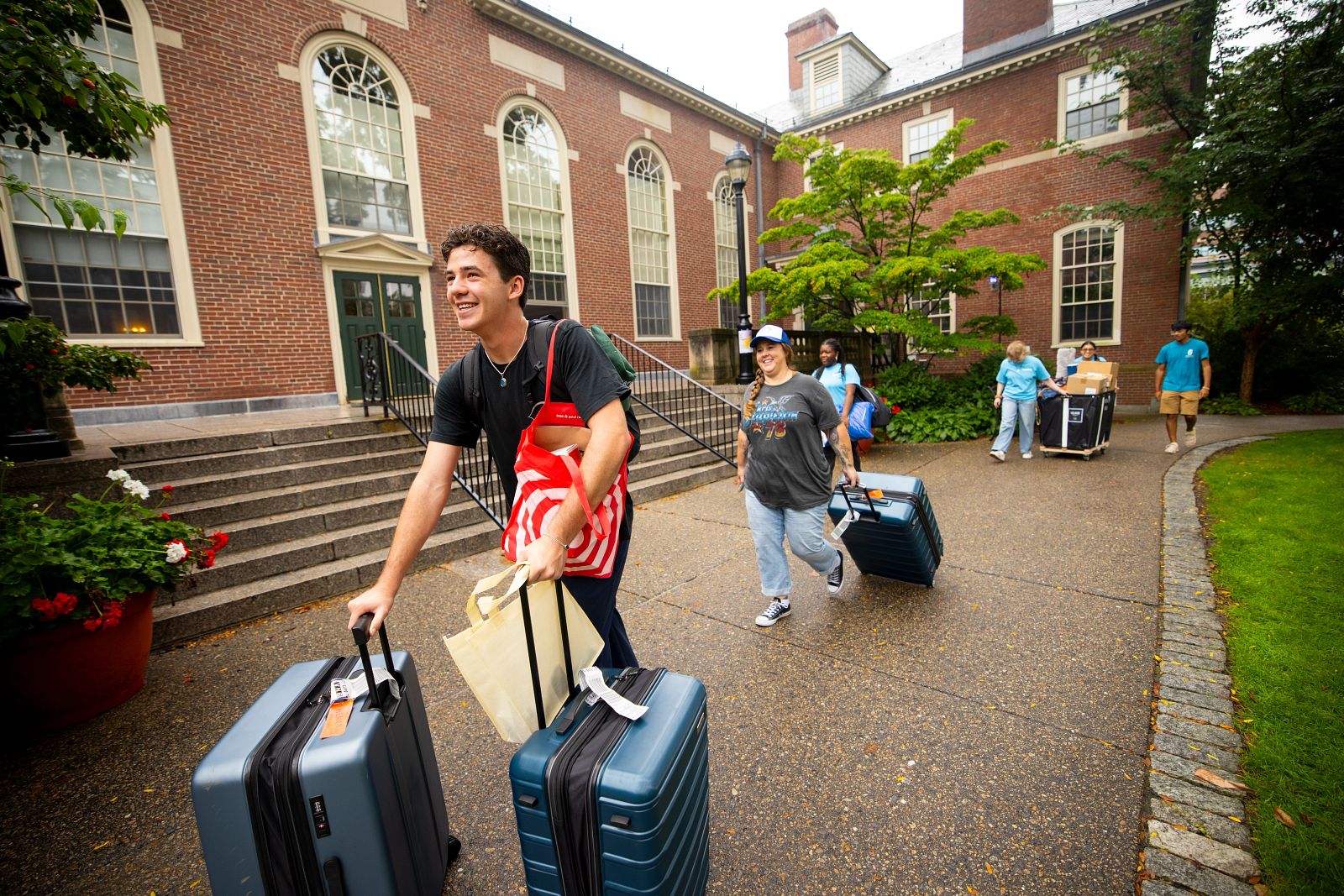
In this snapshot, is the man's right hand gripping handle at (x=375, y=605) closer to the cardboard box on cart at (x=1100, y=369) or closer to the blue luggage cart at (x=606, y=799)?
the blue luggage cart at (x=606, y=799)

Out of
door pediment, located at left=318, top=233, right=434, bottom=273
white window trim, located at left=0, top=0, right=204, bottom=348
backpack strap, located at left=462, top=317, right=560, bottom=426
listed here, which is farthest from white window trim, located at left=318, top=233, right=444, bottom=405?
backpack strap, located at left=462, top=317, right=560, bottom=426

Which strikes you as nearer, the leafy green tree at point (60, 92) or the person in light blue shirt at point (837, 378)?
the leafy green tree at point (60, 92)

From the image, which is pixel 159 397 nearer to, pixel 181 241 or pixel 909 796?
pixel 181 241

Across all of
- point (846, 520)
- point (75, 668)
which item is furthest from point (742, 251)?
point (75, 668)

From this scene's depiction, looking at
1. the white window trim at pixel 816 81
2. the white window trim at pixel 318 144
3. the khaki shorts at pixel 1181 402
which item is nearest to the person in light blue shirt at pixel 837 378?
the khaki shorts at pixel 1181 402

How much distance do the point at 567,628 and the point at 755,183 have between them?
19.7 metres

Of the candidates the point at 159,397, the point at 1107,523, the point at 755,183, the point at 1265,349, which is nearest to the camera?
the point at 1107,523

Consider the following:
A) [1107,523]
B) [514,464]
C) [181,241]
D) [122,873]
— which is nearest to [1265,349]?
[1107,523]

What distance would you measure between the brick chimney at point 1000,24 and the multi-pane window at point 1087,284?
228 inches

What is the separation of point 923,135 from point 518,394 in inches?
772

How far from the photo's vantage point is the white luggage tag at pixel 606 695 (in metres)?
1.51

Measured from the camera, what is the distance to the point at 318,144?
32.3ft

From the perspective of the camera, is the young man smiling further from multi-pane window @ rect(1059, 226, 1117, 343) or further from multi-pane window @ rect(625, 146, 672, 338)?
multi-pane window @ rect(1059, 226, 1117, 343)

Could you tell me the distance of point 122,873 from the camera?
212cm
